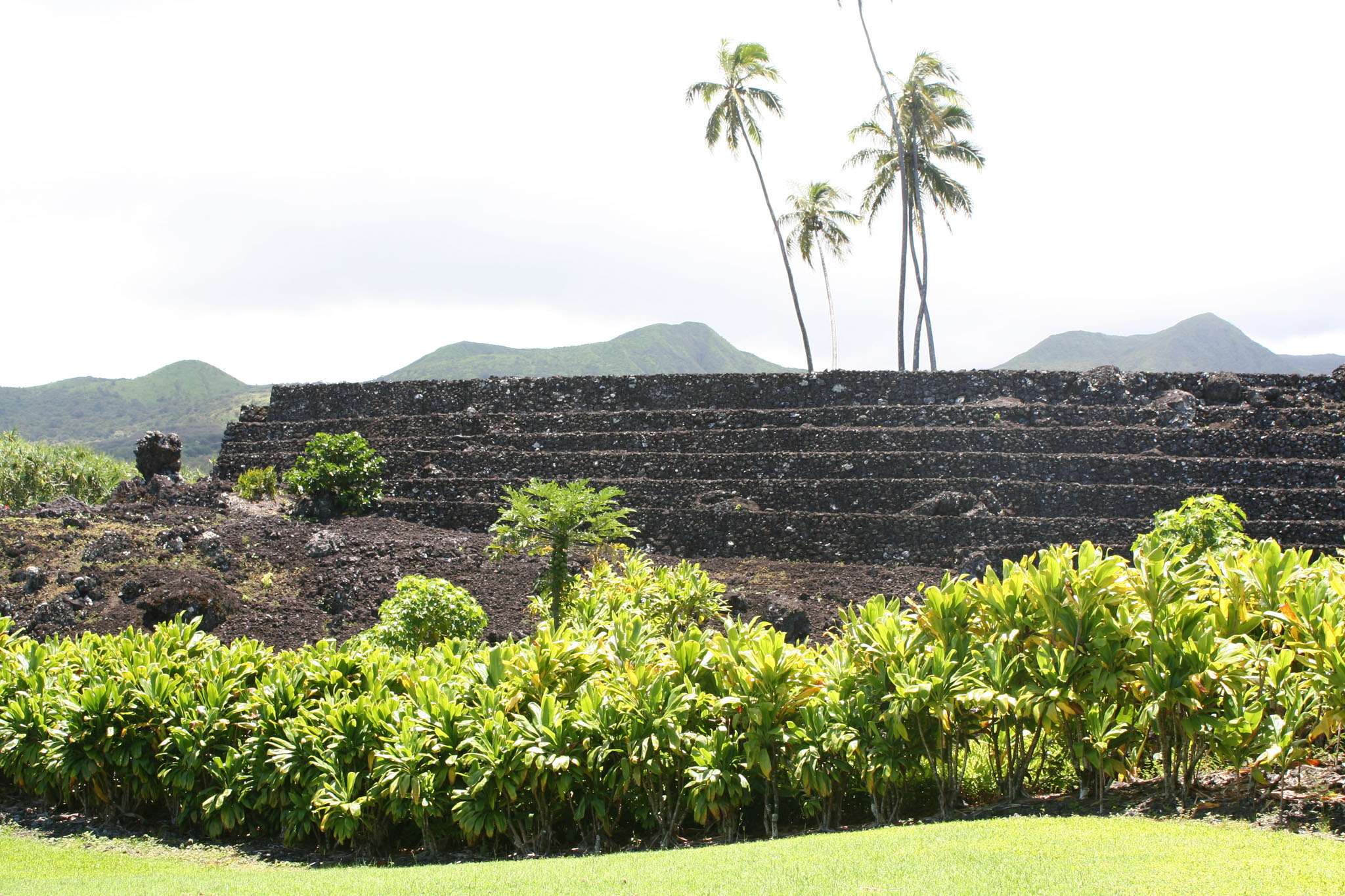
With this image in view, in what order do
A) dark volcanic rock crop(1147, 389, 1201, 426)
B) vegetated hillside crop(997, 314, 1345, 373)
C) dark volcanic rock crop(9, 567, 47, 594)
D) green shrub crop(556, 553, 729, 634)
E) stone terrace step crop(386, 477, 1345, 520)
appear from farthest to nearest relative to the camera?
vegetated hillside crop(997, 314, 1345, 373)
dark volcanic rock crop(1147, 389, 1201, 426)
stone terrace step crop(386, 477, 1345, 520)
dark volcanic rock crop(9, 567, 47, 594)
green shrub crop(556, 553, 729, 634)

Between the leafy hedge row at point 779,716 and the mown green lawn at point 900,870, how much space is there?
40 cm

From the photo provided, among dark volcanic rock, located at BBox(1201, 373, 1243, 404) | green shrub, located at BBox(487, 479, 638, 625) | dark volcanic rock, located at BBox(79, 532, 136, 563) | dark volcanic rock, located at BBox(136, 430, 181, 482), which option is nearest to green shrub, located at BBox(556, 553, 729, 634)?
green shrub, located at BBox(487, 479, 638, 625)

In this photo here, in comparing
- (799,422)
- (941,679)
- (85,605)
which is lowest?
(85,605)

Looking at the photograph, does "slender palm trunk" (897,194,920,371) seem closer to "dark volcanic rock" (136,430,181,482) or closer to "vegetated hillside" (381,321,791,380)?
"dark volcanic rock" (136,430,181,482)

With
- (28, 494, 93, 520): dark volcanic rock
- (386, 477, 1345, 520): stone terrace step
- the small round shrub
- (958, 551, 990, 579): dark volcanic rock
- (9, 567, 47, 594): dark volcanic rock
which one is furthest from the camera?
(386, 477, 1345, 520): stone terrace step

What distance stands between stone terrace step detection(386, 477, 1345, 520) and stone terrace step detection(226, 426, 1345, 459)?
1.28 m

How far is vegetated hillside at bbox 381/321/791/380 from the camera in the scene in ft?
459

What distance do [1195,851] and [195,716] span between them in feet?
18.1

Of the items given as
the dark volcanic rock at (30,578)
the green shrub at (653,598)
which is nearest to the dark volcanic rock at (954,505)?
the green shrub at (653,598)

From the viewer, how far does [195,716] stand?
5.39m

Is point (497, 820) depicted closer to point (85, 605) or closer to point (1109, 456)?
point (85, 605)

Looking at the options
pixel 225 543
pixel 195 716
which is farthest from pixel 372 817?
pixel 225 543

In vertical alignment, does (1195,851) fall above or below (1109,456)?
below

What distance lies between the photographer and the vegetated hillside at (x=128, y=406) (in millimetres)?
109125
